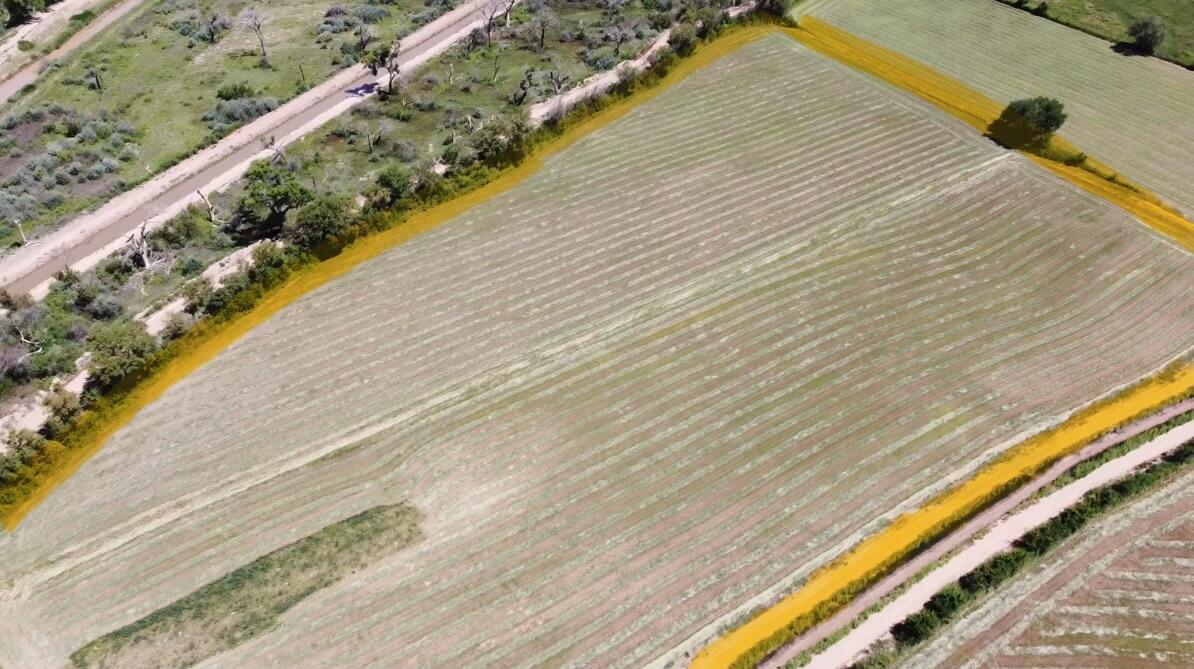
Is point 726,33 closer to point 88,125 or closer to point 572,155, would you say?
point 572,155

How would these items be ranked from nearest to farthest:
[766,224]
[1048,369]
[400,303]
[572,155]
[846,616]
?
[846,616]
[1048,369]
[400,303]
[766,224]
[572,155]

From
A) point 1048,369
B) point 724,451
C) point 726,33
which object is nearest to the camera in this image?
point 724,451

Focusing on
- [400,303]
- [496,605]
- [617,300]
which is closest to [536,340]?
[617,300]

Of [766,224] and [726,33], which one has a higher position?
[726,33]

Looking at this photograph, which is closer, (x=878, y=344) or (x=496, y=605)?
(x=496, y=605)

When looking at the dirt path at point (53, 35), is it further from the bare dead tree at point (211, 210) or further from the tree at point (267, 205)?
the tree at point (267, 205)

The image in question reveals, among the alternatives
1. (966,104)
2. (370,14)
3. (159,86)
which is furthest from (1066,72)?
(159,86)

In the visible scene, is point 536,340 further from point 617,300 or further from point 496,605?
point 496,605

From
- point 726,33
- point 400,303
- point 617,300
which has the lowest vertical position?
point 617,300
